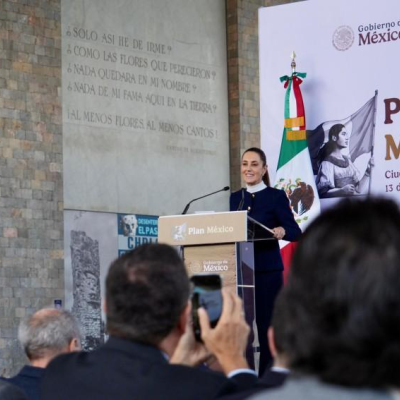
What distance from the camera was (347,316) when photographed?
4.27ft

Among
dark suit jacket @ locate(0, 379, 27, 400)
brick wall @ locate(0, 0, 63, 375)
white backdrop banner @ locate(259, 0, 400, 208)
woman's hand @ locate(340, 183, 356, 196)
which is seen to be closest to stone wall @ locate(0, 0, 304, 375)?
brick wall @ locate(0, 0, 63, 375)

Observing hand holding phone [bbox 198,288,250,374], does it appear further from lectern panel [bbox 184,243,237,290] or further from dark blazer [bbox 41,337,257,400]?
lectern panel [bbox 184,243,237,290]

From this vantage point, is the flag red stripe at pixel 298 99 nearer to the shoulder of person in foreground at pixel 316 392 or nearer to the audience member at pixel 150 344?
the audience member at pixel 150 344

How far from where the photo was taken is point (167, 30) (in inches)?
725

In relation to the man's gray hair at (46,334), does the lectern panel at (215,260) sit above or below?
above

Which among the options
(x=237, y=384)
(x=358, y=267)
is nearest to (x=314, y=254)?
(x=358, y=267)

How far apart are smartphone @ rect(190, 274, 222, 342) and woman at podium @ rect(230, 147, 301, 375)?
460 cm

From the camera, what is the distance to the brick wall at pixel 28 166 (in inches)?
Result: 632

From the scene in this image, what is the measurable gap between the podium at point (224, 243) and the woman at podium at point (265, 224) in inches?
3.2

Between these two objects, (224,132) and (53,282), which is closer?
(53,282)

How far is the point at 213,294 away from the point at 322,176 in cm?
646

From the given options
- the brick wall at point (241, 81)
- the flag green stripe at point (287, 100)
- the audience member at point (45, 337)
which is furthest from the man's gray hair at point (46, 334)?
the brick wall at point (241, 81)

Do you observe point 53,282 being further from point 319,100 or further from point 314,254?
point 314,254

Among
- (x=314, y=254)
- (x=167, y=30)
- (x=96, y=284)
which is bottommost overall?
(x=96, y=284)
